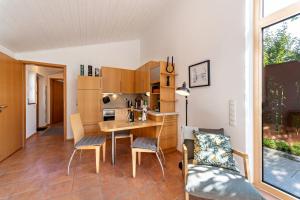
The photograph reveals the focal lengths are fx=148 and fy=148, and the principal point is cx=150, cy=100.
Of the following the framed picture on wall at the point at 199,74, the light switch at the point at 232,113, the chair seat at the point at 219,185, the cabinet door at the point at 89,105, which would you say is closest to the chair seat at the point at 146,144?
the chair seat at the point at 219,185

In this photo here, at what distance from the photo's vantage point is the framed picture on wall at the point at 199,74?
2576mm

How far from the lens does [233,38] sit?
2115mm

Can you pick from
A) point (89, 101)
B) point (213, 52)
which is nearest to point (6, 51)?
point (89, 101)

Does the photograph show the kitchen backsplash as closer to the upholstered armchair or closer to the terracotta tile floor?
the terracotta tile floor

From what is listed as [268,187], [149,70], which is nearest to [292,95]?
[268,187]

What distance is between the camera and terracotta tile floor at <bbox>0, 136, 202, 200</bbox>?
186cm

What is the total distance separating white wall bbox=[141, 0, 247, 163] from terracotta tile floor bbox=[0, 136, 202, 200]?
3.52 feet

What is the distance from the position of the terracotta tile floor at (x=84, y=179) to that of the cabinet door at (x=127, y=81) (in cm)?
212

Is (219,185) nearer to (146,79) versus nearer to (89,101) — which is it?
(146,79)

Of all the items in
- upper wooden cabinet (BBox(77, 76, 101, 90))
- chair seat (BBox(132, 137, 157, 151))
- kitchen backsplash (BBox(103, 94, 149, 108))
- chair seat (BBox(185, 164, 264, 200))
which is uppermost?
upper wooden cabinet (BBox(77, 76, 101, 90))

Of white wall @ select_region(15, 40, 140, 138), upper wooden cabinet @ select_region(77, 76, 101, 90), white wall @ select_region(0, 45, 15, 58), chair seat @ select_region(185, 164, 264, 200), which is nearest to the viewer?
chair seat @ select_region(185, 164, 264, 200)

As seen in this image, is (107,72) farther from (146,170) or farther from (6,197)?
(6,197)

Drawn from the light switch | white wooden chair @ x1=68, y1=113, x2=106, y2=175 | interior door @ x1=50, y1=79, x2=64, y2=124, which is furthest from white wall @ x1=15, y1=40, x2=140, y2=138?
the light switch

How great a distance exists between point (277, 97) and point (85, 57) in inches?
185
